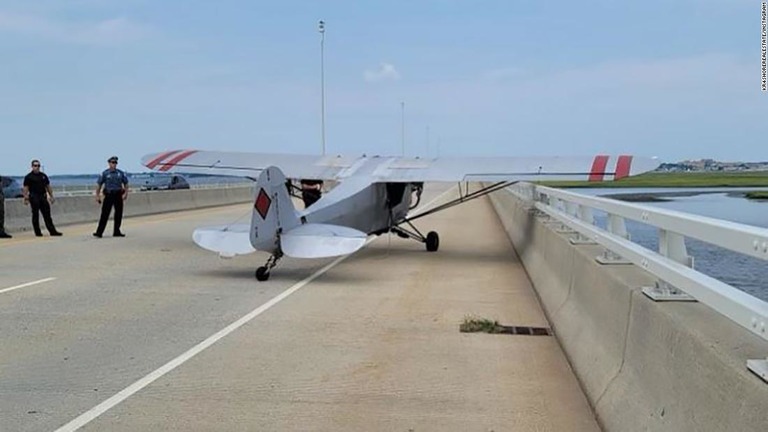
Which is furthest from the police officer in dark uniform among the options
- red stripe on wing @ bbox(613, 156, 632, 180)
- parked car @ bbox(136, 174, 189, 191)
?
parked car @ bbox(136, 174, 189, 191)

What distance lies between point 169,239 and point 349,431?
15.7 meters

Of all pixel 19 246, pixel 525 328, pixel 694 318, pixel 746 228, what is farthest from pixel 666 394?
pixel 19 246

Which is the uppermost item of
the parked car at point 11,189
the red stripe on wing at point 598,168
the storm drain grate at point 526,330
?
the red stripe on wing at point 598,168

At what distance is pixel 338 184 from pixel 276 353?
30.8ft

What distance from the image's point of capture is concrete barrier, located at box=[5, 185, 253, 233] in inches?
920

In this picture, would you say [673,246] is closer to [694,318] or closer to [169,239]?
[694,318]

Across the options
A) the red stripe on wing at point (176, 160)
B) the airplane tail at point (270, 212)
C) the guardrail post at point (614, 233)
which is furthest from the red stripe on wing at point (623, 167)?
the red stripe on wing at point (176, 160)

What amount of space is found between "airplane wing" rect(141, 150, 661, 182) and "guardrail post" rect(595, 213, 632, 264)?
24.4 feet

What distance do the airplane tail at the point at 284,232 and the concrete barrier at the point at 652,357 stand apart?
4.64m

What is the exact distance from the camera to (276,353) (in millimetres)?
8023

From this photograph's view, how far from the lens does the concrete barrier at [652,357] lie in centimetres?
362

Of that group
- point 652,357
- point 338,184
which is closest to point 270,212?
point 338,184

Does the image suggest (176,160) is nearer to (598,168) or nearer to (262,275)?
(262,275)

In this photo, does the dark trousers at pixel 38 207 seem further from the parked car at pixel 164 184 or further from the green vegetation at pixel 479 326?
the parked car at pixel 164 184
